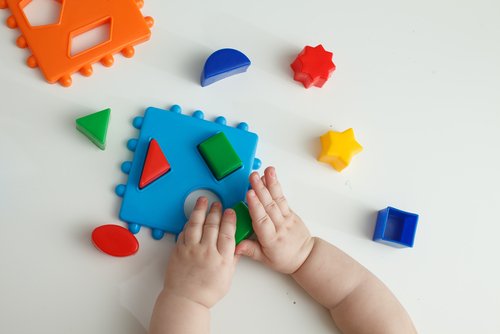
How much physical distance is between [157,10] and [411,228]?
520 millimetres

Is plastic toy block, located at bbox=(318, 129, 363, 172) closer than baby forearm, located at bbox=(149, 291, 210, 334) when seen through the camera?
No

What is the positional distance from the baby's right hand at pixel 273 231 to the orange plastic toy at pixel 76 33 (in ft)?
0.95

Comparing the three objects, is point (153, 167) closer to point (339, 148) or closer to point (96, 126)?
point (96, 126)

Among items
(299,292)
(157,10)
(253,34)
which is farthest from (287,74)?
(299,292)

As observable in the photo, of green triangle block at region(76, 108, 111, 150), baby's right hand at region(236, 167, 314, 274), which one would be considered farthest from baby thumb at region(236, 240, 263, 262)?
green triangle block at region(76, 108, 111, 150)

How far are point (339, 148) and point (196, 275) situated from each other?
0.29 meters

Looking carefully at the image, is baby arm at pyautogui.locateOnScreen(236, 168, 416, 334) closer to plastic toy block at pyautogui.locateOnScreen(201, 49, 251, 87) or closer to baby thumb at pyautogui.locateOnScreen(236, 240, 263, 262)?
baby thumb at pyautogui.locateOnScreen(236, 240, 263, 262)

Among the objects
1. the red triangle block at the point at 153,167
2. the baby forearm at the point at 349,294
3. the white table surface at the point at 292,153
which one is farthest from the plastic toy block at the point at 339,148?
the red triangle block at the point at 153,167

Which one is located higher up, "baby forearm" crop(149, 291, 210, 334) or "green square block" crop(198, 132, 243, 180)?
"green square block" crop(198, 132, 243, 180)

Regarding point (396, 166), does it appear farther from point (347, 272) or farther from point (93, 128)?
point (93, 128)

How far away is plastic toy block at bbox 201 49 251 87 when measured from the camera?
2.33 ft

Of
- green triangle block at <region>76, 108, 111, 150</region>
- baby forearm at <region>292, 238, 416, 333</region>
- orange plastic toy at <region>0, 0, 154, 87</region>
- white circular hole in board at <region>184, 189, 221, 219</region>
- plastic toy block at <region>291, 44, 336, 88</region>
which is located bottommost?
baby forearm at <region>292, 238, 416, 333</region>

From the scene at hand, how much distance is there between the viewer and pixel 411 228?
721 millimetres

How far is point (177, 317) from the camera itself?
60 cm
